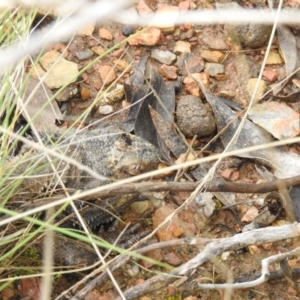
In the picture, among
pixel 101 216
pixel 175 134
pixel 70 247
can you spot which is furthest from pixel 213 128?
pixel 70 247

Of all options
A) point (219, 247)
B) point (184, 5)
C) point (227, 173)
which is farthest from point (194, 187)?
point (184, 5)

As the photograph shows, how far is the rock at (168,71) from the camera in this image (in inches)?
115

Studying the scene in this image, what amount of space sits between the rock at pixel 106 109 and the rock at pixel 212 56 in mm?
615

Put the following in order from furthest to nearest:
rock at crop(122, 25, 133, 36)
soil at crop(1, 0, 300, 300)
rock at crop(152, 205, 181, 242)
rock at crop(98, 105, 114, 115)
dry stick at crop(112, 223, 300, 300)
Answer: rock at crop(122, 25, 133, 36) → rock at crop(98, 105, 114, 115) → rock at crop(152, 205, 181, 242) → soil at crop(1, 0, 300, 300) → dry stick at crop(112, 223, 300, 300)

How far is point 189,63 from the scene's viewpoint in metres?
3.00

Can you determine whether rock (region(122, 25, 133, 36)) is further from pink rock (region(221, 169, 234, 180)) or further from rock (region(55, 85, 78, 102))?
pink rock (region(221, 169, 234, 180))

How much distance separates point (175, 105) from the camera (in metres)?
2.83

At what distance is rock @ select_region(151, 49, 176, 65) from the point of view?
2998 millimetres

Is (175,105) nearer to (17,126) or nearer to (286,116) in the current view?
(286,116)

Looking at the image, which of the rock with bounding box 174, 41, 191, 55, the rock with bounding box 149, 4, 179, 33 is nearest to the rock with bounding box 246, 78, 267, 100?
the rock with bounding box 174, 41, 191, 55

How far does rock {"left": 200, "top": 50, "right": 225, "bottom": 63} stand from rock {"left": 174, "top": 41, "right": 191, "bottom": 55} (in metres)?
0.09

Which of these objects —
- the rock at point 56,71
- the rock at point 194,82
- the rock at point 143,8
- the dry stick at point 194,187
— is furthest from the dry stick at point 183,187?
the rock at point 143,8

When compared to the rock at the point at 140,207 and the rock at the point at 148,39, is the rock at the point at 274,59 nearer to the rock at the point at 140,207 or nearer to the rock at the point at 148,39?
the rock at the point at 148,39

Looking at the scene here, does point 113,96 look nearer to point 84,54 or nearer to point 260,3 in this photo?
point 84,54
